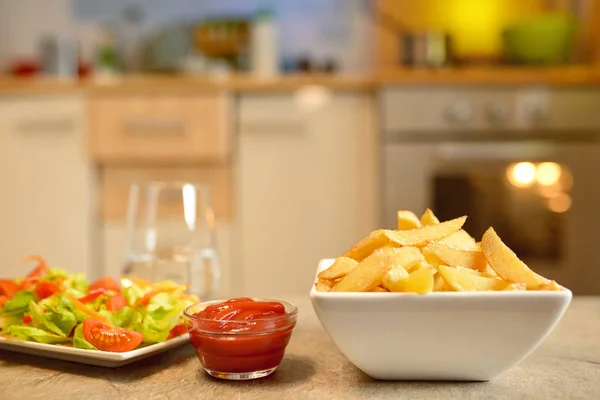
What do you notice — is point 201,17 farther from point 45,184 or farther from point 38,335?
point 38,335

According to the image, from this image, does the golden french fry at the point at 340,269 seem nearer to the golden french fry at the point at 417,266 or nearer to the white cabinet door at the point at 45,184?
the golden french fry at the point at 417,266

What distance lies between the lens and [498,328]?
2.27ft

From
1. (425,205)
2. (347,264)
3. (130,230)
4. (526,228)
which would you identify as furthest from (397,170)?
(347,264)

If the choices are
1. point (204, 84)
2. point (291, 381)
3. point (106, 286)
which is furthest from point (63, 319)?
point (204, 84)

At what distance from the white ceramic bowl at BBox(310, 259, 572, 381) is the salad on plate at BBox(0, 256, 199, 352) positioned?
8.5 inches

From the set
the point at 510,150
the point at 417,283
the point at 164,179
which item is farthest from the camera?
the point at 164,179

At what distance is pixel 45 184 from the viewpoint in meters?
2.54

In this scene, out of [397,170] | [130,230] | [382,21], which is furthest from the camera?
[382,21]

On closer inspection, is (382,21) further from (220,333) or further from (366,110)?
(220,333)

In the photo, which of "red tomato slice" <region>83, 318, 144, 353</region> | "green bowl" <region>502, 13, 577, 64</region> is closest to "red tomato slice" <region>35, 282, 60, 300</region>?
"red tomato slice" <region>83, 318, 144, 353</region>

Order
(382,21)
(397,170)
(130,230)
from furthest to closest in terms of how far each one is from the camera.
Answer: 1. (382,21)
2. (397,170)
3. (130,230)

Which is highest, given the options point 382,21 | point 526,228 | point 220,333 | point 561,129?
point 382,21

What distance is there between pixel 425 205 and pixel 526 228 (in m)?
0.37

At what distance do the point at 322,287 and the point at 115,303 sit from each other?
0.27 metres
